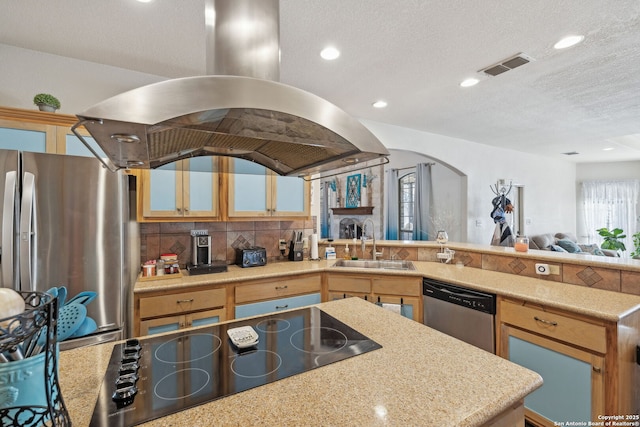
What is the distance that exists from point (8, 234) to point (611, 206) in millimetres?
10069

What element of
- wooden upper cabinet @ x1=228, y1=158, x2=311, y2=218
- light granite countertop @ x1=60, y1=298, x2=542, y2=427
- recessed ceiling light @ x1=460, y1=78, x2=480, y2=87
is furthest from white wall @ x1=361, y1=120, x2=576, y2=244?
light granite countertop @ x1=60, y1=298, x2=542, y2=427

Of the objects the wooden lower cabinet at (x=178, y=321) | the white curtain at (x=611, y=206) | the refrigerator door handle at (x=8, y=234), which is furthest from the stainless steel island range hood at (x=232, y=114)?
the white curtain at (x=611, y=206)

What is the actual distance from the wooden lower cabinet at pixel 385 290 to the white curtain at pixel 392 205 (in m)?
4.07

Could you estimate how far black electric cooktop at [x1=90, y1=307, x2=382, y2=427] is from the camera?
839 mm

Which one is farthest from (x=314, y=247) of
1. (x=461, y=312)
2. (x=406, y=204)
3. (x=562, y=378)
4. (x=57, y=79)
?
(x=406, y=204)

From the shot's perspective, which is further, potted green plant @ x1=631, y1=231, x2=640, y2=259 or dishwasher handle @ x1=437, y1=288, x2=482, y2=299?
potted green plant @ x1=631, y1=231, x2=640, y2=259

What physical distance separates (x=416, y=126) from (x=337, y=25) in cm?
251

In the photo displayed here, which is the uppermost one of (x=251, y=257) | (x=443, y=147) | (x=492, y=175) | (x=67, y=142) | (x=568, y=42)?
(x=568, y=42)

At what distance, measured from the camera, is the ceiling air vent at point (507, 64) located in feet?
7.64

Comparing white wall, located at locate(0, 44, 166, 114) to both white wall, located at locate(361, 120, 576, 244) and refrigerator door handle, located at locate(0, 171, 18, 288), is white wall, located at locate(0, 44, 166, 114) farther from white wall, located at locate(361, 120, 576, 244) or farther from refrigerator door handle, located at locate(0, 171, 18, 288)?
white wall, located at locate(361, 120, 576, 244)

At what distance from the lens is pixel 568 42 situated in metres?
2.11

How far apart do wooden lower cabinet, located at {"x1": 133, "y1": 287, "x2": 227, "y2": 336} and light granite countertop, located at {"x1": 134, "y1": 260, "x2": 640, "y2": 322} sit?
0.22ft

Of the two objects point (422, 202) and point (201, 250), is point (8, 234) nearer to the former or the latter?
point (201, 250)

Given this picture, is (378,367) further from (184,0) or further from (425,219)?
(425,219)
